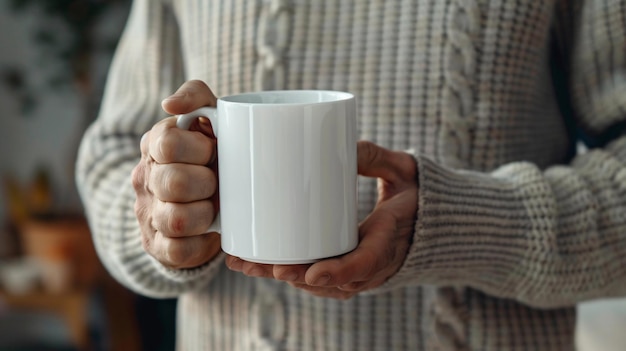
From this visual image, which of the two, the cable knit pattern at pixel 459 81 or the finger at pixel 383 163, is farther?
the cable knit pattern at pixel 459 81

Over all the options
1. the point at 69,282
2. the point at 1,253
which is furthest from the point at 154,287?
the point at 1,253

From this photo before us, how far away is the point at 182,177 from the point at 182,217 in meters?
0.03

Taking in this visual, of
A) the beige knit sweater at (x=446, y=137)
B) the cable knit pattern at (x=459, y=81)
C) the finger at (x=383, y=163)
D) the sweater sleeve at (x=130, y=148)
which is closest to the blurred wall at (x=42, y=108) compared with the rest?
the sweater sleeve at (x=130, y=148)

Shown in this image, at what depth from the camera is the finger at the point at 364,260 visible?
0.50 meters

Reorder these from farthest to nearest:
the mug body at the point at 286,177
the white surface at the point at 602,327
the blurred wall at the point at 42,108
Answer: the blurred wall at the point at 42,108 → the white surface at the point at 602,327 → the mug body at the point at 286,177

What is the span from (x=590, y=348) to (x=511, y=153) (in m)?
0.55

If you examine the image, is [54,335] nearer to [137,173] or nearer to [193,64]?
[193,64]

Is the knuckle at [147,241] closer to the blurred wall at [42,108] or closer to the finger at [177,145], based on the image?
the finger at [177,145]

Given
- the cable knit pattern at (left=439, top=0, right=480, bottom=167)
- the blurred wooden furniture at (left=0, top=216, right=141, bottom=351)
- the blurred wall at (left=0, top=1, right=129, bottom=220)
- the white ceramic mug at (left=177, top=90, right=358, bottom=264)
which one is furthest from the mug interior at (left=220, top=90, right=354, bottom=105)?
the blurred wall at (left=0, top=1, right=129, bottom=220)

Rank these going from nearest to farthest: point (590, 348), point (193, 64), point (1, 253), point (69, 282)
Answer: point (193, 64), point (590, 348), point (69, 282), point (1, 253)

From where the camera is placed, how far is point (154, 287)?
2.37ft

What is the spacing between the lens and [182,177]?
1.62 feet

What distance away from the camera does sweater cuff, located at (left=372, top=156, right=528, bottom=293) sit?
0.59 meters

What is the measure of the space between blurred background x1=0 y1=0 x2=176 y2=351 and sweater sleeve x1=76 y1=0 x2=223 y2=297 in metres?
1.14
